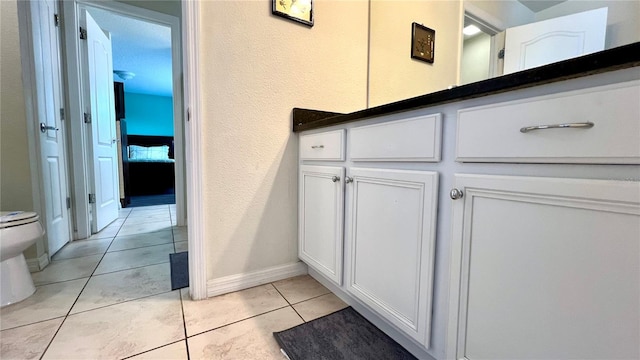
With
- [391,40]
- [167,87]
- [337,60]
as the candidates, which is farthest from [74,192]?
[167,87]

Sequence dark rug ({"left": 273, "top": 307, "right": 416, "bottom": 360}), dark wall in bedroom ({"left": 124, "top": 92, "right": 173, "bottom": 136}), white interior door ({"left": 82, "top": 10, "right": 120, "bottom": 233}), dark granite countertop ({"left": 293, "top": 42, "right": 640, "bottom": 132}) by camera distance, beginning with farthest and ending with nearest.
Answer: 1. dark wall in bedroom ({"left": 124, "top": 92, "right": 173, "bottom": 136})
2. white interior door ({"left": 82, "top": 10, "right": 120, "bottom": 233})
3. dark rug ({"left": 273, "top": 307, "right": 416, "bottom": 360})
4. dark granite countertop ({"left": 293, "top": 42, "right": 640, "bottom": 132})

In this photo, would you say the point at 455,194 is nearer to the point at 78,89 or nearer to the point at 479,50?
the point at 479,50

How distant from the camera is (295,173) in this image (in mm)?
1559

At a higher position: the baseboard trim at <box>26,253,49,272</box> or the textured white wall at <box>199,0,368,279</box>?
the textured white wall at <box>199,0,368,279</box>

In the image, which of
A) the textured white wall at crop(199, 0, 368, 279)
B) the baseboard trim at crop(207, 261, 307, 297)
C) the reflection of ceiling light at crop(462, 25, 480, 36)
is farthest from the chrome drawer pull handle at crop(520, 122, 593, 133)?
the reflection of ceiling light at crop(462, 25, 480, 36)

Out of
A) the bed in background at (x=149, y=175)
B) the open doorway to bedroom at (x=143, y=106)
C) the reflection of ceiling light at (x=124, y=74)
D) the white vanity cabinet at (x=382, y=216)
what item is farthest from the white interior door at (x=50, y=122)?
the reflection of ceiling light at (x=124, y=74)

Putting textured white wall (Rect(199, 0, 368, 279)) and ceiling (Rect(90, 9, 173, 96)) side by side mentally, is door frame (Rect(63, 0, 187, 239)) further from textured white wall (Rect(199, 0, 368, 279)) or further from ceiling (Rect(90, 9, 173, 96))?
textured white wall (Rect(199, 0, 368, 279))

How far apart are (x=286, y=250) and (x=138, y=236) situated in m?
1.61

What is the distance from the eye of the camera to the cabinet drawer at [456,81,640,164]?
0.45 m

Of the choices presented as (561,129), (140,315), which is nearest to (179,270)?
(140,315)

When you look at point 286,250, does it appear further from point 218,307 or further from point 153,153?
point 153,153

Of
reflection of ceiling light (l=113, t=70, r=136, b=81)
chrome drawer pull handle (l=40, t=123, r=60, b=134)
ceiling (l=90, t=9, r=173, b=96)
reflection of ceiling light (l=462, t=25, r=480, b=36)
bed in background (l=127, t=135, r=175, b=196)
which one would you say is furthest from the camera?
reflection of ceiling light (l=113, t=70, r=136, b=81)

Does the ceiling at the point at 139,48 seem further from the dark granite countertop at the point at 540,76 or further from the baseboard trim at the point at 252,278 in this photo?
the dark granite countertop at the point at 540,76

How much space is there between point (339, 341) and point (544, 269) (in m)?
0.74
